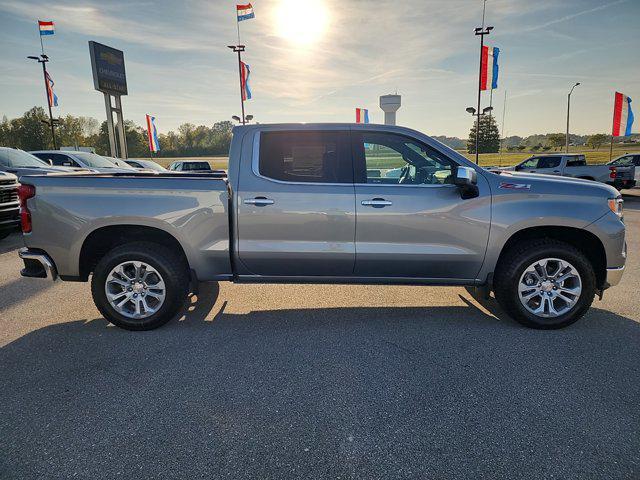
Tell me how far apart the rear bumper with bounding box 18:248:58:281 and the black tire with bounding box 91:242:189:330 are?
410 mm

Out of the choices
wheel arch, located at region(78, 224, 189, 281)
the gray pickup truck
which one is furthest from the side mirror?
wheel arch, located at region(78, 224, 189, 281)

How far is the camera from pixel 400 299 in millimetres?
4852

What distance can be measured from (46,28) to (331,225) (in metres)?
38.4

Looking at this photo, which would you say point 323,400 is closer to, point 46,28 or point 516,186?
point 516,186

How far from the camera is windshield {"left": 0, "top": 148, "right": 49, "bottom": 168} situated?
8969 mm

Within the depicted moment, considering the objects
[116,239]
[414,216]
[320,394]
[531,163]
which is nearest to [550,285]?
[414,216]

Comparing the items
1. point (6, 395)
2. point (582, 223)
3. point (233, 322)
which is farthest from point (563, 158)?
point (6, 395)

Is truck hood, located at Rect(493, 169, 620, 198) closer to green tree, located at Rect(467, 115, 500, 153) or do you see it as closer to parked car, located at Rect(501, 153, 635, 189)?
parked car, located at Rect(501, 153, 635, 189)

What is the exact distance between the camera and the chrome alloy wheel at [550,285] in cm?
385

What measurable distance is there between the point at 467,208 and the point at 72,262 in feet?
12.8

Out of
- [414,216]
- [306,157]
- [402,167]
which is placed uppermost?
[306,157]

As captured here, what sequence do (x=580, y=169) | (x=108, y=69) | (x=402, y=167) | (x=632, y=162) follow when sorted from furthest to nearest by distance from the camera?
(x=108, y=69) → (x=632, y=162) → (x=580, y=169) → (x=402, y=167)

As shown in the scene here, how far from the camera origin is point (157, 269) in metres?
3.84

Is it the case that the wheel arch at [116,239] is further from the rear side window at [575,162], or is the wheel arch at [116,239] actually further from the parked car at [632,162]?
the parked car at [632,162]
